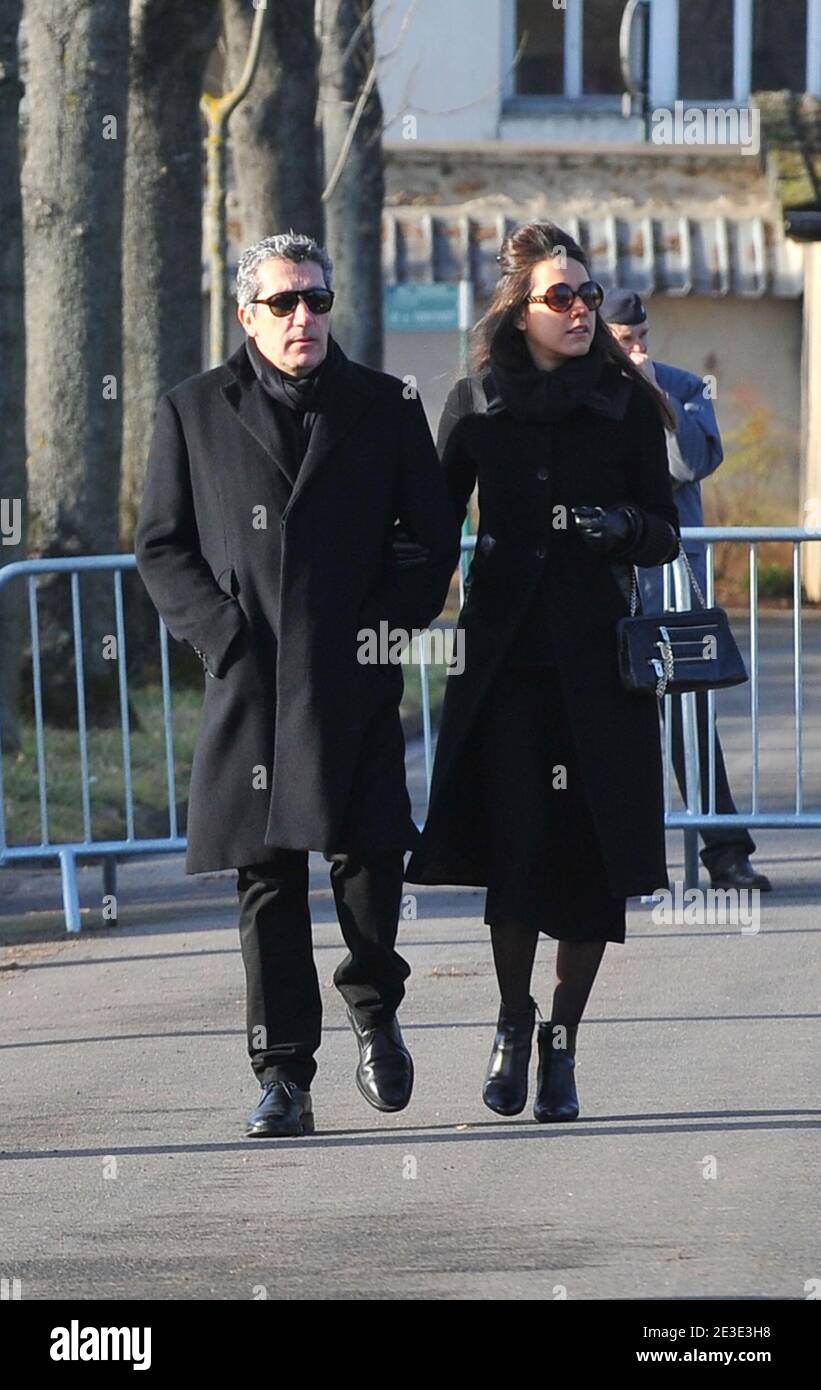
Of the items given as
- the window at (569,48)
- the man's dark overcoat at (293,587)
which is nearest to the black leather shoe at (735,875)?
the man's dark overcoat at (293,587)

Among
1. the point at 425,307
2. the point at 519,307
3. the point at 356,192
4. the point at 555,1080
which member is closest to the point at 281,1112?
the point at 555,1080

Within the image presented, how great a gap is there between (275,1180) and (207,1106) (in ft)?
2.62

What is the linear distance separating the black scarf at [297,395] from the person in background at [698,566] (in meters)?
3.31

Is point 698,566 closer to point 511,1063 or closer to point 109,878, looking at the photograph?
point 109,878

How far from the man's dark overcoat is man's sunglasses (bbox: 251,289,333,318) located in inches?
6.9

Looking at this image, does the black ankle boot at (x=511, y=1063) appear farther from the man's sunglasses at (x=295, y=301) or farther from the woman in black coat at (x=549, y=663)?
the man's sunglasses at (x=295, y=301)

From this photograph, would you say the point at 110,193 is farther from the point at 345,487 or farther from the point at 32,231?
the point at 345,487

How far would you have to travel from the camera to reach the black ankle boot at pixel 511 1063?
604cm

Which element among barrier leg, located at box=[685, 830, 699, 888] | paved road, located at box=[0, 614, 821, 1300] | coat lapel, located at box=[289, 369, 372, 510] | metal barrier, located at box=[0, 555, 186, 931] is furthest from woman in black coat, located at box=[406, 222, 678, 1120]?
barrier leg, located at box=[685, 830, 699, 888]

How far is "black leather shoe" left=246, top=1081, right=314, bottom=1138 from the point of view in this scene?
5977 millimetres

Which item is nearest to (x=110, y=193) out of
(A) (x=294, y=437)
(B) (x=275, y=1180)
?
(A) (x=294, y=437)

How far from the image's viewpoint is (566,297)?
5914 millimetres

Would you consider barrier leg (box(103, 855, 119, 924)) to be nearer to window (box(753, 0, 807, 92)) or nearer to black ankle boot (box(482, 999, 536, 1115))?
black ankle boot (box(482, 999, 536, 1115))

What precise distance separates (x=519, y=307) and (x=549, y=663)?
84 centimetres
